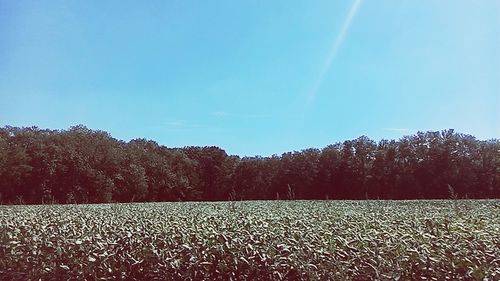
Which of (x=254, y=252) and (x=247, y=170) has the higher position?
(x=247, y=170)

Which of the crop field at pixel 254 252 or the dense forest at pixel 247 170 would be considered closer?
the crop field at pixel 254 252

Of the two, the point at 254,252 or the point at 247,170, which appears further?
the point at 247,170

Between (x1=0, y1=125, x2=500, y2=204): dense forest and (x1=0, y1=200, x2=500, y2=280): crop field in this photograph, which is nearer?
(x1=0, y1=200, x2=500, y2=280): crop field

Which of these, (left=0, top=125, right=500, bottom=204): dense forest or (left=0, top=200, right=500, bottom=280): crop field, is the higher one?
(left=0, top=125, right=500, bottom=204): dense forest

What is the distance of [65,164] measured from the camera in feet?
172

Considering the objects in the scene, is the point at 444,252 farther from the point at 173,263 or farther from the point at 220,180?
the point at 220,180

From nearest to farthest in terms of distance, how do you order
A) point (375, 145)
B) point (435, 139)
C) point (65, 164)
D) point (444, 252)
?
point (444, 252) → point (65, 164) → point (435, 139) → point (375, 145)

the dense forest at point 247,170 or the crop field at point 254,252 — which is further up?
the dense forest at point 247,170

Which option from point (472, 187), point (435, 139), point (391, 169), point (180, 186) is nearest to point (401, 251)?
point (472, 187)

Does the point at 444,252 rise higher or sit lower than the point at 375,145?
lower

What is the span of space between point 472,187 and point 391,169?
998 centimetres

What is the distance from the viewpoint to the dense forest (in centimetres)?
4878

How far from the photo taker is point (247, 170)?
224ft

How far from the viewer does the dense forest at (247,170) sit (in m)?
48.8
